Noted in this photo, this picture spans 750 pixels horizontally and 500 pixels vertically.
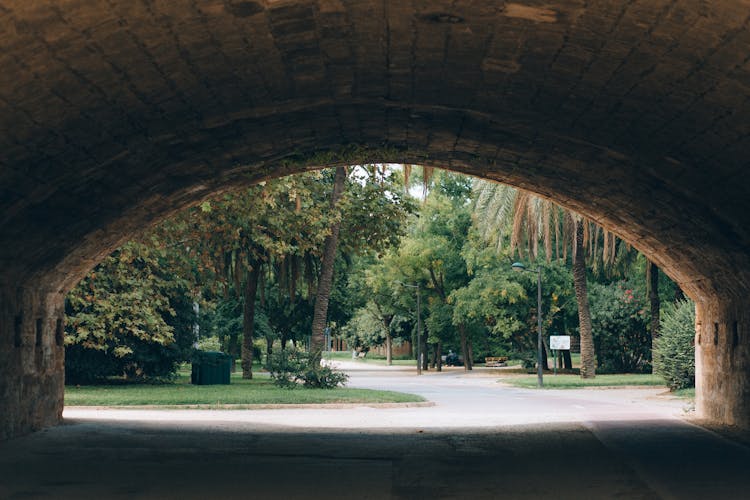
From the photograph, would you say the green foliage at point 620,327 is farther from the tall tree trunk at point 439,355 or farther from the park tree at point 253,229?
the park tree at point 253,229

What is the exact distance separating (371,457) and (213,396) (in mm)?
14431

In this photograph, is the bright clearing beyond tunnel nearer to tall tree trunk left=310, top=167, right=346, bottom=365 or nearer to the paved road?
the paved road

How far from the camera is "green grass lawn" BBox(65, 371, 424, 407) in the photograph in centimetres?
2648

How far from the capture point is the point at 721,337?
1961 cm

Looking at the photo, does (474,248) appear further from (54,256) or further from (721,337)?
(54,256)

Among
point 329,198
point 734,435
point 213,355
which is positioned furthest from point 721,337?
point 213,355

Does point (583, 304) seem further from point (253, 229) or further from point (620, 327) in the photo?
point (253, 229)

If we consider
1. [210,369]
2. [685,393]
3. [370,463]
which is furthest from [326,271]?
[370,463]

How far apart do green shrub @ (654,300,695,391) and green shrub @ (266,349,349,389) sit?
1053cm

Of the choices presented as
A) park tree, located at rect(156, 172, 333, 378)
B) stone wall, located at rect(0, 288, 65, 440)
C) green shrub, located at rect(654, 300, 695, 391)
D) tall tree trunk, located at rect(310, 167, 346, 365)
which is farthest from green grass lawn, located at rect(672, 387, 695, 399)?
stone wall, located at rect(0, 288, 65, 440)

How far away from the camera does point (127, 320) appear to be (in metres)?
32.3

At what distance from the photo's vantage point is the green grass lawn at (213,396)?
26.5m

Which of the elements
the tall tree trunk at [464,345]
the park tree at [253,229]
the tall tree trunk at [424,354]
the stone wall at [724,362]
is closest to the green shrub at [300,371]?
the park tree at [253,229]

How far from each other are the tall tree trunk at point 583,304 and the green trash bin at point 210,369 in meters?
15.2
